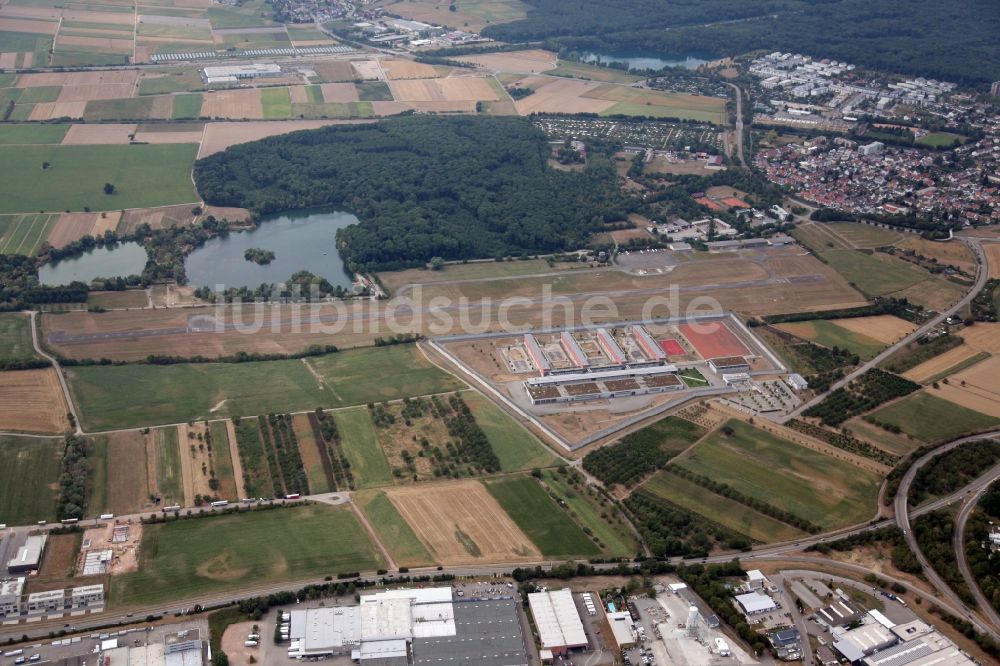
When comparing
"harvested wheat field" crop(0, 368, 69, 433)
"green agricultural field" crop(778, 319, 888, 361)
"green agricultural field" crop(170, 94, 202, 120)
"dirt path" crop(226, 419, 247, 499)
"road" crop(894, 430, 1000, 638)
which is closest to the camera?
"road" crop(894, 430, 1000, 638)

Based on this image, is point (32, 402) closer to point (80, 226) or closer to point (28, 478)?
point (28, 478)

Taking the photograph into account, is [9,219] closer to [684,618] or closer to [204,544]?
[204,544]

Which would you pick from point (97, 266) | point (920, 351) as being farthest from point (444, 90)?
point (920, 351)

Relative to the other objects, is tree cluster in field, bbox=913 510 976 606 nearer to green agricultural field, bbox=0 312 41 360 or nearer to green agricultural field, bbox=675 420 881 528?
green agricultural field, bbox=675 420 881 528

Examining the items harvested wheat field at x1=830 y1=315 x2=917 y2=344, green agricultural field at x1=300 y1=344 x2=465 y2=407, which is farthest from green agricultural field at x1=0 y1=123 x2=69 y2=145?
harvested wheat field at x1=830 y1=315 x2=917 y2=344

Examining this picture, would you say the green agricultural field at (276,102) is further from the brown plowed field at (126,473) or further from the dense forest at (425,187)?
the brown plowed field at (126,473)

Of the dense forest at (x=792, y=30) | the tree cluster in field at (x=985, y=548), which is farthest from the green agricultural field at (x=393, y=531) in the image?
the dense forest at (x=792, y=30)

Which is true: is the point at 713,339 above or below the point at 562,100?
below
